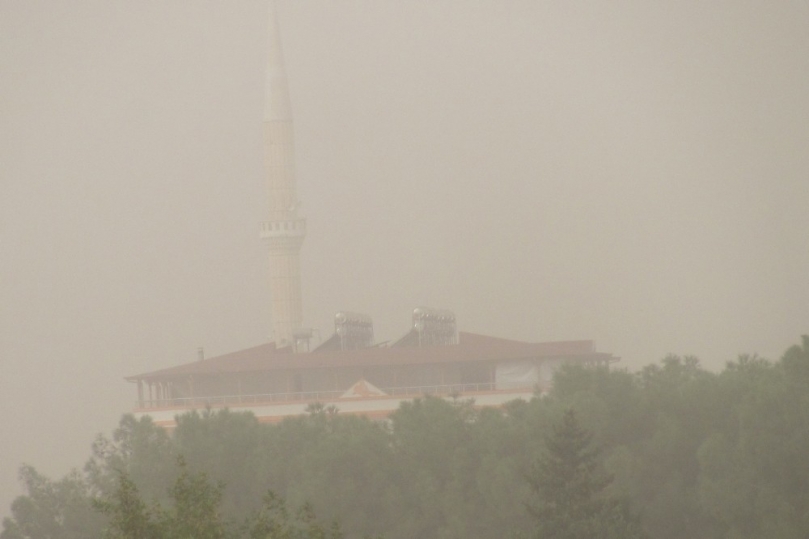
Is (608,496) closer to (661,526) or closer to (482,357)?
(661,526)

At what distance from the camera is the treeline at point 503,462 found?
48.1 metres

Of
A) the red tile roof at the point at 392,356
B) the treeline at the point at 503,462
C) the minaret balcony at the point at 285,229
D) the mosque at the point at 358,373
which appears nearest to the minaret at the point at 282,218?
the minaret balcony at the point at 285,229

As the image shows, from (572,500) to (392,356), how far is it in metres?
42.2

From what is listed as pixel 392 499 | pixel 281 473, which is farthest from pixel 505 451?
pixel 281 473

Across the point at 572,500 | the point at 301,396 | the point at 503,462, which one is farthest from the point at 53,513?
the point at 301,396

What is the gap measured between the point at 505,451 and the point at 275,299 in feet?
126

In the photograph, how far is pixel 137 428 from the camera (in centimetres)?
6438

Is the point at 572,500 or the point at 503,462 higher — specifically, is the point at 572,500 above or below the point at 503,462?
below

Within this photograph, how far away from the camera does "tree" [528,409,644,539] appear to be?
41094 mm

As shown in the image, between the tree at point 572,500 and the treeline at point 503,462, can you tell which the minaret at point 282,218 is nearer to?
the treeline at point 503,462

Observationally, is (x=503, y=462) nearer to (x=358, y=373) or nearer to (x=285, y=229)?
(x=358, y=373)

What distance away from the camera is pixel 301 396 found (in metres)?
84.1

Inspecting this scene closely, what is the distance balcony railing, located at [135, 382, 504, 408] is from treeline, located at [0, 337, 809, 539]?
19.4 metres

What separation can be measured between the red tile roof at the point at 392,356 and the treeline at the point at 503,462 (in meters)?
19.7
